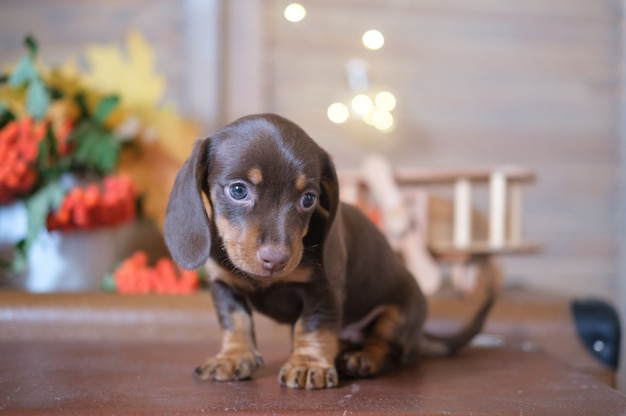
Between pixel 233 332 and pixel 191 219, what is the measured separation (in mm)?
274

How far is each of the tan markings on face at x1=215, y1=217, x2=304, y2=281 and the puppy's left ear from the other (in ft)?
0.32

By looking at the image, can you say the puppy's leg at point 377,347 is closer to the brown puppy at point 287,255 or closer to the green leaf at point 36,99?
the brown puppy at point 287,255

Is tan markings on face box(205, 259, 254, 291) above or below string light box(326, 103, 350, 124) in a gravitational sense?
below

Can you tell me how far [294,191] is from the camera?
44.4 inches

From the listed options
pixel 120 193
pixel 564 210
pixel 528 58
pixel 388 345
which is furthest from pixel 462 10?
pixel 388 345

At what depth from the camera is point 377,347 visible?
1376 mm

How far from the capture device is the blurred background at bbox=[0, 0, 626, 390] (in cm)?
296

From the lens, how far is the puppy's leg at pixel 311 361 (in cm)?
117

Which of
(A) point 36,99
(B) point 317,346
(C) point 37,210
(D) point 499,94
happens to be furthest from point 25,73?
(D) point 499,94

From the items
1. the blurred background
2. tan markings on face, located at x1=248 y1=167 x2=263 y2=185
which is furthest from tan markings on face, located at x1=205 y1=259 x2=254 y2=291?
the blurred background

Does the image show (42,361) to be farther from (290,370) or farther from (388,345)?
(388,345)

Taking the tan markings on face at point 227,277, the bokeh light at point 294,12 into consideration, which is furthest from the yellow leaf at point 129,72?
the tan markings on face at point 227,277

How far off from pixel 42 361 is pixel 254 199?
690 millimetres

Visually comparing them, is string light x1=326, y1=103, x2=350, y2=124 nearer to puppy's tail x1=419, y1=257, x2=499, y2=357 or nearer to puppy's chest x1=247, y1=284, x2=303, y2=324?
puppy's tail x1=419, y1=257, x2=499, y2=357
